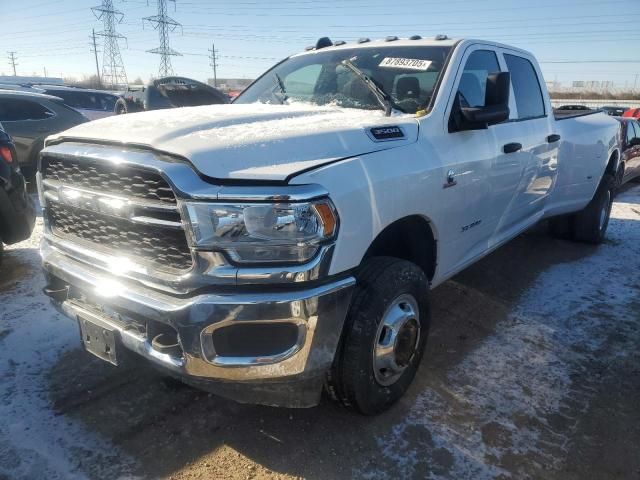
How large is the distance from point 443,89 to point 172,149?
1.78 m

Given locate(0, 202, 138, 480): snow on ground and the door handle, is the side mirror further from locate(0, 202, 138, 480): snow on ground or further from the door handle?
locate(0, 202, 138, 480): snow on ground

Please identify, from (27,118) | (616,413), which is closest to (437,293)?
(616,413)

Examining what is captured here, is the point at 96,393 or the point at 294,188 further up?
the point at 294,188

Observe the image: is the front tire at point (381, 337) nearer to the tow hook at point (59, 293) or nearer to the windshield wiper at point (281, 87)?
the tow hook at point (59, 293)

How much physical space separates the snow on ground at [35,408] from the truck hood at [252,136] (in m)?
1.40

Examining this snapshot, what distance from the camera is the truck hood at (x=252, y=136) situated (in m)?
2.05

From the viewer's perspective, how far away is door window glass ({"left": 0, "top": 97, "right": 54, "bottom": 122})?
27.8ft

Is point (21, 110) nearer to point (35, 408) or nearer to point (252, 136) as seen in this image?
point (35, 408)

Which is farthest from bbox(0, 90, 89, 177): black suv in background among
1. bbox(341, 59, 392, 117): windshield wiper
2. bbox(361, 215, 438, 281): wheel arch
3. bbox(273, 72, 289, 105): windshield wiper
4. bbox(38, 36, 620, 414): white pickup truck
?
bbox(361, 215, 438, 281): wheel arch

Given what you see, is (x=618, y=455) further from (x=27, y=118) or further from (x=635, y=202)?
(x=27, y=118)

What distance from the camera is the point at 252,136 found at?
2305mm

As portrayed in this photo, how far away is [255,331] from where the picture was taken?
2049mm

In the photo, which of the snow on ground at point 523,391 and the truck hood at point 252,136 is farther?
the snow on ground at point 523,391

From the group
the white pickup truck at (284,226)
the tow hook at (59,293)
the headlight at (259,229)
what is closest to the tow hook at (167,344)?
the white pickup truck at (284,226)
